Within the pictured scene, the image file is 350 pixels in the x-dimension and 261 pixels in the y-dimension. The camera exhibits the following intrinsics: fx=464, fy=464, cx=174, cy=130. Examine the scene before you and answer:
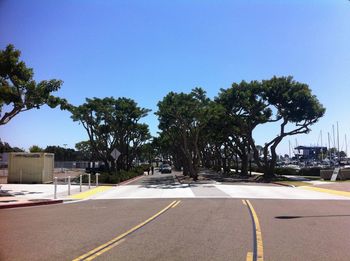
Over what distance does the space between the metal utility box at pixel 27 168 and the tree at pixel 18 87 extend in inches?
416

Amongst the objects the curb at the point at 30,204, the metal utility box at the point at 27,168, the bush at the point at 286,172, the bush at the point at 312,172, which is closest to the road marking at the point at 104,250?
the curb at the point at 30,204

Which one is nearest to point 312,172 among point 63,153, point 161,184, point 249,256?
point 161,184

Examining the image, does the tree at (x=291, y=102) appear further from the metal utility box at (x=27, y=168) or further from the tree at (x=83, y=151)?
the tree at (x=83, y=151)

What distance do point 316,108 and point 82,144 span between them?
326 feet

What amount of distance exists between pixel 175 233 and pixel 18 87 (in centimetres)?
1754

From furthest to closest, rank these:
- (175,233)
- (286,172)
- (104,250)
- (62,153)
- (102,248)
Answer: (62,153)
(286,172)
(175,233)
(102,248)
(104,250)

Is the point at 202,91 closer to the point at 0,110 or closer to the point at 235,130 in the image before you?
the point at 235,130

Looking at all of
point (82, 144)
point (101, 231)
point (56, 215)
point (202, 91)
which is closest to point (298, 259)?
point (101, 231)

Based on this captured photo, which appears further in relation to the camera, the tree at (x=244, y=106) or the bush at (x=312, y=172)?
the bush at (x=312, y=172)

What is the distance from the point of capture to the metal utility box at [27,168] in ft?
120

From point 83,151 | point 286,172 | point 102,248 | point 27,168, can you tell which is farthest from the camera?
point 83,151

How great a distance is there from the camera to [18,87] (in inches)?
1024

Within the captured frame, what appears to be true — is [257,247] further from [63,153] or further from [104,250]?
[63,153]

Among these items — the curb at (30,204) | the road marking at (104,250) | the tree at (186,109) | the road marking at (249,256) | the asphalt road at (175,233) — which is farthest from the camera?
the tree at (186,109)
